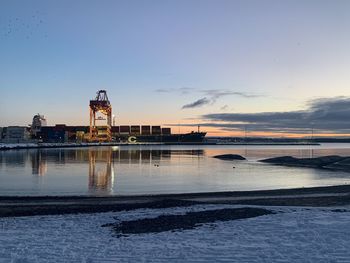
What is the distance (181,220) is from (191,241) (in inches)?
104

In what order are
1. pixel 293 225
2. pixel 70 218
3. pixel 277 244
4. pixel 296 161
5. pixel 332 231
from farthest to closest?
pixel 296 161 → pixel 70 218 → pixel 293 225 → pixel 332 231 → pixel 277 244

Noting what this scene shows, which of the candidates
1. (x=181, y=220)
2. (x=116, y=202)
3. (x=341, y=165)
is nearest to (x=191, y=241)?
(x=181, y=220)

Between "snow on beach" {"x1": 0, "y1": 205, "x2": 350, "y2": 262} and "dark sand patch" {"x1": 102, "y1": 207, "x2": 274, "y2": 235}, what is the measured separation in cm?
45

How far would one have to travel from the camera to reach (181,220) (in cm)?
1223

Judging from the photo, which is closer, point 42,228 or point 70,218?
point 42,228

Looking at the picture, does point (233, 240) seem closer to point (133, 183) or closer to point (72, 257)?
point (72, 257)

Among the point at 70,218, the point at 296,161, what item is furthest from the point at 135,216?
the point at 296,161

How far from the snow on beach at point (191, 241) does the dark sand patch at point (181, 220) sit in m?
0.45

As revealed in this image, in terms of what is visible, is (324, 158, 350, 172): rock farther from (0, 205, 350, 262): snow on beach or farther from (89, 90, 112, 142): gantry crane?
(89, 90, 112, 142): gantry crane

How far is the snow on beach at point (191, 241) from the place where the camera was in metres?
8.33

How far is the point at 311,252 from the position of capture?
858 centimetres

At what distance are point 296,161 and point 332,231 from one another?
44812mm

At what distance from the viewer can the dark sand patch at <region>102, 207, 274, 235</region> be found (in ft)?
36.3

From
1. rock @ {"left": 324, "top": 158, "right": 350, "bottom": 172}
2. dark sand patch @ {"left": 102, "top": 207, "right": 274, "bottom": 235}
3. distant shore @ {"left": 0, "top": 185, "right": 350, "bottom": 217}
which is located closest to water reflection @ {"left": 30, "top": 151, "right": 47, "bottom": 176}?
distant shore @ {"left": 0, "top": 185, "right": 350, "bottom": 217}
